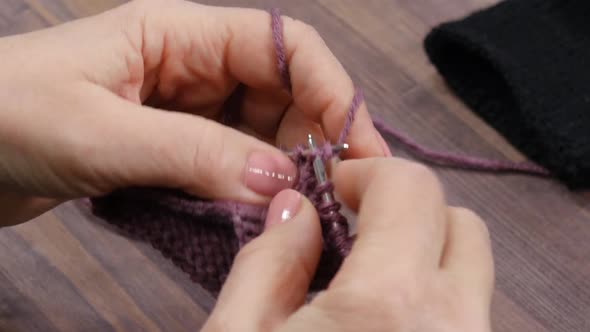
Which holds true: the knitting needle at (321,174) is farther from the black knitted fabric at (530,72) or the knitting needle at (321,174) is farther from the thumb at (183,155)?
the black knitted fabric at (530,72)

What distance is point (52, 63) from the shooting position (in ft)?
2.03

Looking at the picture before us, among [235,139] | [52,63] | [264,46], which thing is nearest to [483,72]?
[264,46]

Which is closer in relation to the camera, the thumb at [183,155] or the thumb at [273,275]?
the thumb at [273,275]

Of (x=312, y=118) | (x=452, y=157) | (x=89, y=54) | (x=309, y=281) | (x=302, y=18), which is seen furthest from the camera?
(x=302, y=18)

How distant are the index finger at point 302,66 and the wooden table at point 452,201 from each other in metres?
0.27

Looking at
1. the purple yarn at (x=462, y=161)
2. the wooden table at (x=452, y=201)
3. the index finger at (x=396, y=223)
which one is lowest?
the wooden table at (x=452, y=201)

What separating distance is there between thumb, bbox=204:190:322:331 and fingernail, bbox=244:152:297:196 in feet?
0.15

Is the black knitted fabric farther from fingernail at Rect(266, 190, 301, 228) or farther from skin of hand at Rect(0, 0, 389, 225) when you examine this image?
fingernail at Rect(266, 190, 301, 228)

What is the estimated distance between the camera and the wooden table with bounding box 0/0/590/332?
0.84 meters

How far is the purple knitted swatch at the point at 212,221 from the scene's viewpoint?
22.9 inches

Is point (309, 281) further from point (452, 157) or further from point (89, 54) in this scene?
point (452, 157)

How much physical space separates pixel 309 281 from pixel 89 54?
315 mm

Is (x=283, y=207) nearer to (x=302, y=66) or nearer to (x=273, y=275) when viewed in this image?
(x=273, y=275)

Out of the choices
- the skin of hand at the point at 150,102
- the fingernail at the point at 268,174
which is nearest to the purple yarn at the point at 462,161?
the skin of hand at the point at 150,102
